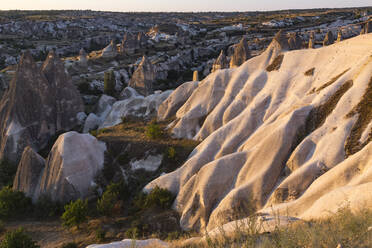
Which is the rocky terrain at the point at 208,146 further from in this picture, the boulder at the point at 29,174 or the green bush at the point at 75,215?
the green bush at the point at 75,215

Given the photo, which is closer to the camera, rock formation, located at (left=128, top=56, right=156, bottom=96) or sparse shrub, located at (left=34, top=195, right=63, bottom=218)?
sparse shrub, located at (left=34, top=195, right=63, bottom=218)

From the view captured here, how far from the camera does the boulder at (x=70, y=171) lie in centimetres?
2203

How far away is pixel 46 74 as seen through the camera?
3525 centimetres

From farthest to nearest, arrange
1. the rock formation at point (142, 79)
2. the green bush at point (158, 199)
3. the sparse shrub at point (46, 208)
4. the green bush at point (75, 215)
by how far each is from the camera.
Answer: the rock formation at point (142, 79) < the sparse shrub at point (46, 208) < the green bush at point (158, 199) < the green bush at point (75, 215)

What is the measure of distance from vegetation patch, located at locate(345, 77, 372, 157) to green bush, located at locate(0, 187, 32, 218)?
2132cm

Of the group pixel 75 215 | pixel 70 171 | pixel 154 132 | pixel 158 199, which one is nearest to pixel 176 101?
pixel 154 132

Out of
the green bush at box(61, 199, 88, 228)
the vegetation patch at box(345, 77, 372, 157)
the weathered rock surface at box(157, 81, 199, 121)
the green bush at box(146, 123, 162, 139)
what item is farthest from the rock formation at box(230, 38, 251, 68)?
the green bush at box(61, 199, 88, 228)

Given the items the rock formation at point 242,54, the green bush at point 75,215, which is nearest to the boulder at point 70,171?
the green bush at point 75,215

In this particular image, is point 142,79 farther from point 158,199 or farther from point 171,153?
point 158,199

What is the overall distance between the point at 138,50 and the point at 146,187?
74.9m

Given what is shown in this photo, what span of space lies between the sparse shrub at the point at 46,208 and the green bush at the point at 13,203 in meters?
0.78

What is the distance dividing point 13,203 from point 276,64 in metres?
22.1

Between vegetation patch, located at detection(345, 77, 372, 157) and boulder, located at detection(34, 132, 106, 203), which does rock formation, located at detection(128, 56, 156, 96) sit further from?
vegetation patch, located at detection(345, 77, 372, 157)

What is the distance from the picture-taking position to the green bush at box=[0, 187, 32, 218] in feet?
68.5
